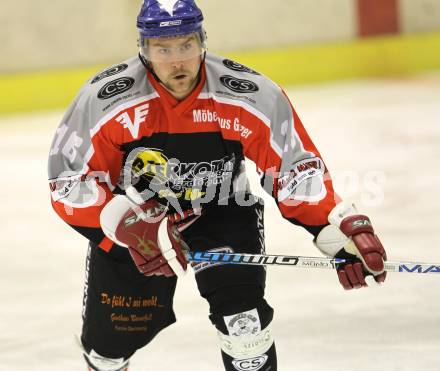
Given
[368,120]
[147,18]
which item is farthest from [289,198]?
[368,120]

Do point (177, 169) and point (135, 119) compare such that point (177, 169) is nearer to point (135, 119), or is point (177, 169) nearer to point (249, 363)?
point (135, 119)

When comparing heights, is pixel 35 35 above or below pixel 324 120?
above

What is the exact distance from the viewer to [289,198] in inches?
109

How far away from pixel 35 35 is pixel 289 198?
617 centimetres

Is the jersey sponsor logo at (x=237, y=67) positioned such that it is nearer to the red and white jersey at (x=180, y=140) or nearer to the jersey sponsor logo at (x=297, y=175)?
the red and white jersey at (x=180, y=140)

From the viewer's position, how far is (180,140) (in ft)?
9.18

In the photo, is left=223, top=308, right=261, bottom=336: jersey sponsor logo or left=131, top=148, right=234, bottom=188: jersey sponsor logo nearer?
left=223, top=308, right=261, bottom=336: jersey sponsor logo

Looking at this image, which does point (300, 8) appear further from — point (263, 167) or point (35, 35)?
point (263, 167)

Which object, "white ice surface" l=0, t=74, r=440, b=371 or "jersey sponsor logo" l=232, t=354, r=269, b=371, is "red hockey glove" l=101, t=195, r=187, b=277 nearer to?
"jersey sponsor logo" l=232, t=354, r=269, b=371

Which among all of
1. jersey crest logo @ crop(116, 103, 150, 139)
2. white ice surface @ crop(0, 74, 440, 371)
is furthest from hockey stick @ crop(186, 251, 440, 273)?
white ice surface @ crop(0, 74, 440, 371)

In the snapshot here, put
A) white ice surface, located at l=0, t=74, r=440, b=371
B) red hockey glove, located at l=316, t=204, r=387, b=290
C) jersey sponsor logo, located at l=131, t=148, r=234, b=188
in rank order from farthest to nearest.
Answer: white ice surface, located at l=0, t=74, r=440, b=371 < jersey sponsor logo, located at l=131, t=148, r=234, b=188 < red hockey glove, located at l=316, t=204, r=387, b=290

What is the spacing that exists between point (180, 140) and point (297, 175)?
35cm

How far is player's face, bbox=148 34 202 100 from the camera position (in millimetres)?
2676

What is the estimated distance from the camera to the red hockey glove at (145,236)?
263cm
